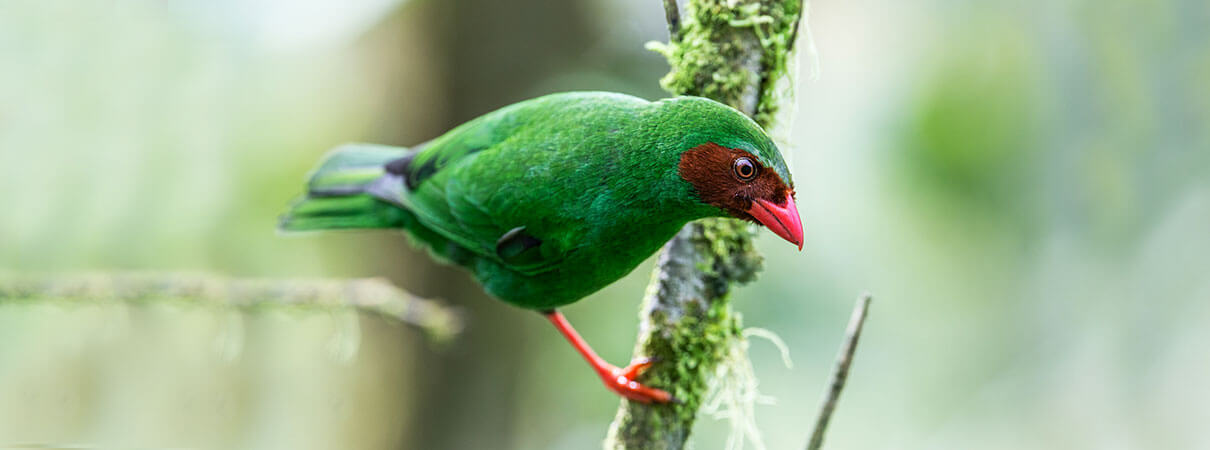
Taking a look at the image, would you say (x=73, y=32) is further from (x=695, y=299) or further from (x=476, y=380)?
(x=695, y=299)

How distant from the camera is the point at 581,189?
7.92ft

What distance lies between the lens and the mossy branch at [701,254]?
2545mm

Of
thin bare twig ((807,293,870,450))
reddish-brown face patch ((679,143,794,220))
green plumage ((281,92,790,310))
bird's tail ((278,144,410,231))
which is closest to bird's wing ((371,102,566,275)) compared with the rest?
green plumage ((281,92,790,310))

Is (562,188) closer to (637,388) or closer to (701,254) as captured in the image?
(701,254)

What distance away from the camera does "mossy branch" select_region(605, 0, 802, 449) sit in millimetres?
2545

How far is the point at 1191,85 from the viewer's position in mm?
5508

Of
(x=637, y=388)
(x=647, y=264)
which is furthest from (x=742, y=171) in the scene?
(x=647, y=264)

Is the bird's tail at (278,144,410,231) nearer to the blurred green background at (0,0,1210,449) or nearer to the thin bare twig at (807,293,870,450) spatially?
the blurred green background at (0,0,1210,449)

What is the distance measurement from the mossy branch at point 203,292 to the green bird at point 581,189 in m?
1.08

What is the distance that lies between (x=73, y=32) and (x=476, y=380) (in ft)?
13.9

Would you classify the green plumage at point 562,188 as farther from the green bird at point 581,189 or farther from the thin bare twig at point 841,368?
the thin bare twig at point 841,368

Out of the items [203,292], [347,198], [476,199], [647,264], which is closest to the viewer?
[476,199]

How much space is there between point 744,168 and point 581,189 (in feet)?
1.85

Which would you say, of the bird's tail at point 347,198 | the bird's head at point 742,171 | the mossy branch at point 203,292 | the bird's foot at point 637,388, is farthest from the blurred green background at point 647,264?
the bird's head at point 742,171
